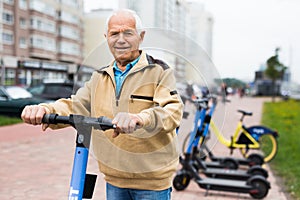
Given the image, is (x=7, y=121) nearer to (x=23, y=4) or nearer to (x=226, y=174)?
(x=226, y=174)

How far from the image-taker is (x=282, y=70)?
38.8 metres

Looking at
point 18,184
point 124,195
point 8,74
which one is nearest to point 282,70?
point 8,74

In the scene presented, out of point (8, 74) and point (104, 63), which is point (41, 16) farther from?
point (104, 63)

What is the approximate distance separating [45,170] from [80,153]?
5.04 m

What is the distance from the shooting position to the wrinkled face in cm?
180

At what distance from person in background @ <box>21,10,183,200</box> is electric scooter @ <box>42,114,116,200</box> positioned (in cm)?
5

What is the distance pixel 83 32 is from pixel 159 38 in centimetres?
5701

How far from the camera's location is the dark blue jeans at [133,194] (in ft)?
6.69

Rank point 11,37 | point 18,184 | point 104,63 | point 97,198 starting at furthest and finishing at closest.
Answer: point 11,37 < point 18,184 < point 97,198 < point 104,63

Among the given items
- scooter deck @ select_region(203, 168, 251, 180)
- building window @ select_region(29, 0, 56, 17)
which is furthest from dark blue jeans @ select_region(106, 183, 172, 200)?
building window @ select_region(29, 0, 56, 17)

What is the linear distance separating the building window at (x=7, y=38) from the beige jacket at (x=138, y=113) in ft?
138

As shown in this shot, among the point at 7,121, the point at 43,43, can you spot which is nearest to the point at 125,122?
the point at 7,121

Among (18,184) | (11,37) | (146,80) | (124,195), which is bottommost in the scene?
(18,184)

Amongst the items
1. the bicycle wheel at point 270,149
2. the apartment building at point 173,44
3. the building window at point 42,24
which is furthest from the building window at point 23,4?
the apartment building at point 173,44
